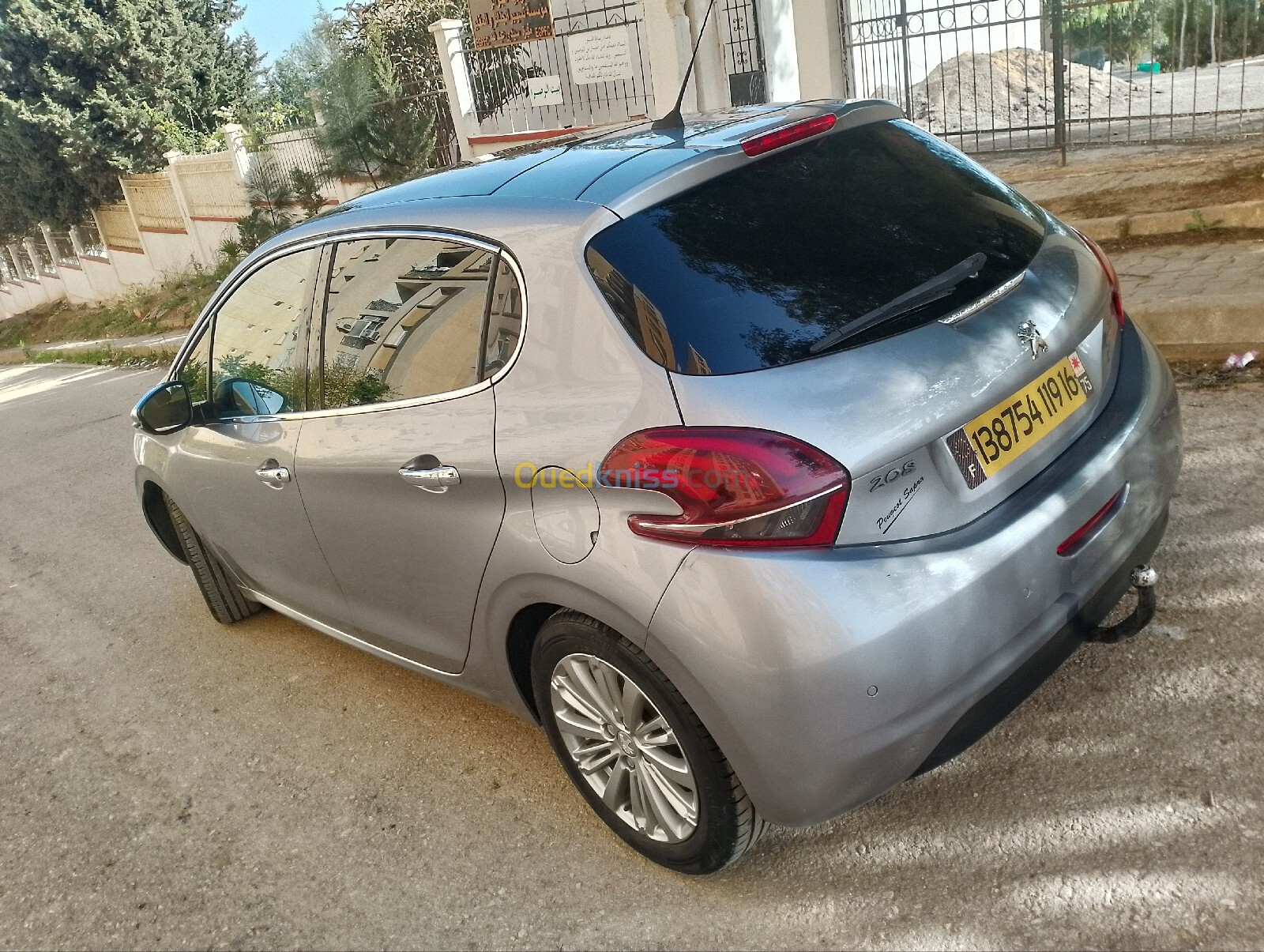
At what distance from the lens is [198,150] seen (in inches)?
966

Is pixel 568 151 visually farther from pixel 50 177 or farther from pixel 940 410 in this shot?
pixel 50 177

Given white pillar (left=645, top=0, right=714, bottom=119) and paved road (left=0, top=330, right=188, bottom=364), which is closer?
white pillar (left=645, top=0, right=714, bottom=119)

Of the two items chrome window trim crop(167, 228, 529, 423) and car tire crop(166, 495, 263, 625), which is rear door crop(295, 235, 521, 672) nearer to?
chrome window trim crop(167, 228, 529, 423)

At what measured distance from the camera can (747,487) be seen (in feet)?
7.16

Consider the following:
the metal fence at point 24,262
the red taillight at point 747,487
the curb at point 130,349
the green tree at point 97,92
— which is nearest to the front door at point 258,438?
the red taillight at point 747,487

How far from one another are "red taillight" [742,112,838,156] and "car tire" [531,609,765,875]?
1215 millimetres

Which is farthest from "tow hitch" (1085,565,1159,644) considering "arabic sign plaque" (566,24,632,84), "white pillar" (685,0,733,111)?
"arabic sign plaque" (566,24,632,84)

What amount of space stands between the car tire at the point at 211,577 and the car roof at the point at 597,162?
185cm

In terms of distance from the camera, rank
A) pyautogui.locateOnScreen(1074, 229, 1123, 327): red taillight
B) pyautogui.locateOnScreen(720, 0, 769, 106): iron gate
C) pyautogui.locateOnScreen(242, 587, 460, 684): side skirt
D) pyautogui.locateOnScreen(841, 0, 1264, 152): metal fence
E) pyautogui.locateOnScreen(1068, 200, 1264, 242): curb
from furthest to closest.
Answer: pyautogui.locateOnScreen(720, 0, 769, 106): iron gate < pyautogui.locateOnScreen(841, 0, 1264, 152): metal fence < pyautogui.locateOnScreen(1068, 200, 1264, 242): curb < pyautogui.locateOnScreen(242, 587, 460, 684): side skirt < pyautogui.locateOnScreen(1074, 229, 1123, 327): red taillight

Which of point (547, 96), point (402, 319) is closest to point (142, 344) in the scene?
point (547, 96)

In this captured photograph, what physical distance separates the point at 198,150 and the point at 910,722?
84.7 feet

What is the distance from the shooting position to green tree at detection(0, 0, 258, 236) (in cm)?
2456

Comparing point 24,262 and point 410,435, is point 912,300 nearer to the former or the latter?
point 410,435

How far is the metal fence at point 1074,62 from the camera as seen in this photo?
904 cm
